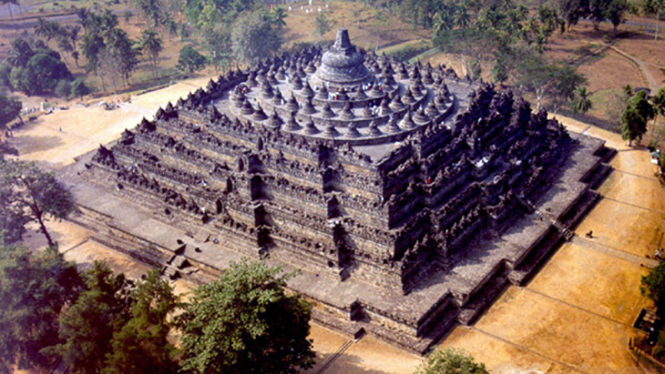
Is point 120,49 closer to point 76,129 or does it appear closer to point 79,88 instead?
point 79,88

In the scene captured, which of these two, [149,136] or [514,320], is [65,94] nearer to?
[149,136]

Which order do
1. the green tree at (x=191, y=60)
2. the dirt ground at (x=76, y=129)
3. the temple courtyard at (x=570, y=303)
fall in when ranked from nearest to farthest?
the temple courtyard at (x=570, y=303)
the dirt ground at (x=76, y=129)
the green tree at (x=191, y=60)

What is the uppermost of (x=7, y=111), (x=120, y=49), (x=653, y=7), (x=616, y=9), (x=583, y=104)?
(x=653, y=7)

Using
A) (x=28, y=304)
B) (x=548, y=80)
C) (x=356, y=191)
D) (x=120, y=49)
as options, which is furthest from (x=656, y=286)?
(x=120, y=49)

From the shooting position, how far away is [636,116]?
190ft

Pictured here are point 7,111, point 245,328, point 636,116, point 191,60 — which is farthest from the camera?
point 191,60

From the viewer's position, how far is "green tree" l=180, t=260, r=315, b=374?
29.4 metres

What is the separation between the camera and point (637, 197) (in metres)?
51.7

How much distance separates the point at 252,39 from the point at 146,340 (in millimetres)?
56752

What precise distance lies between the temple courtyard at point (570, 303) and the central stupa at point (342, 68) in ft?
75.7

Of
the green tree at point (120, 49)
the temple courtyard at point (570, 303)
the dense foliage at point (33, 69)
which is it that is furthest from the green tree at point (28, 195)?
the dense foliage at point (33, 69)

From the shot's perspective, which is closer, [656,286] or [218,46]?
[656,286]

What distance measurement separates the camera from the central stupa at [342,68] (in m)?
54.4

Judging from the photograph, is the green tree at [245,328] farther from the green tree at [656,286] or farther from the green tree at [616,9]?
the green tree at [616,9]
